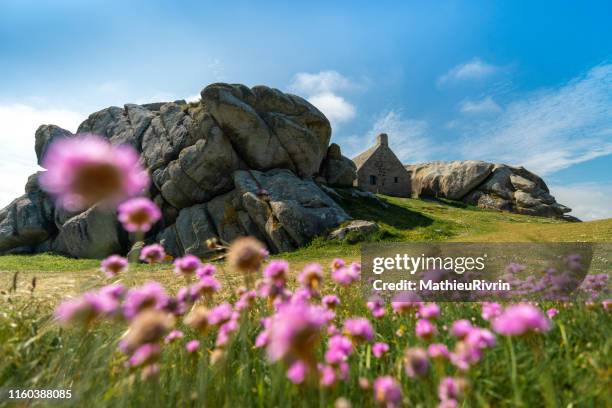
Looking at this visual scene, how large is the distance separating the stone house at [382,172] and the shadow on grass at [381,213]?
486 inches

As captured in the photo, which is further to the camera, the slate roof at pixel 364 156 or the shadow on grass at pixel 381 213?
the slate roof at pixel 364 156

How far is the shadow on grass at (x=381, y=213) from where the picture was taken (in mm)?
25141

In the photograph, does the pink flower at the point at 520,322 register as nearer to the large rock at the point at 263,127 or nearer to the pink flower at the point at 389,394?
the pink flower at the point at 389,394

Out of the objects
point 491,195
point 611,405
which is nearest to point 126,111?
point 611,405

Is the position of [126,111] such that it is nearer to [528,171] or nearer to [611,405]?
[611,405]

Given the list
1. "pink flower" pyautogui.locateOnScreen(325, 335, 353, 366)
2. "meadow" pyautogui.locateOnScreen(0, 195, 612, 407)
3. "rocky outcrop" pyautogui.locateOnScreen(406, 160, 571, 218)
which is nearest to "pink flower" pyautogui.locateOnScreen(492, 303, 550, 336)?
"meadow" pyautogui.locateOnScreen(0, 195, 612, 407)

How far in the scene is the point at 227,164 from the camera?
82.5ft

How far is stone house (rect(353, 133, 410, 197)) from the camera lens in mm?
43406

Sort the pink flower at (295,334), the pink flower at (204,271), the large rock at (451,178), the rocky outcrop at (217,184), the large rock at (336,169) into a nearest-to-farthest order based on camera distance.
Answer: the pink flower at (295,334) < the pink flower at (204,271) < the rocky outcrop at (217,184) < the large rock at (336,169) < the large rock at (451,178)

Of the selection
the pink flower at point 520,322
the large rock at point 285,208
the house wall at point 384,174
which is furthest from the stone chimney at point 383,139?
the pink flower at point 520,322

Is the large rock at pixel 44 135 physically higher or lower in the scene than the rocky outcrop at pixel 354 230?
higher

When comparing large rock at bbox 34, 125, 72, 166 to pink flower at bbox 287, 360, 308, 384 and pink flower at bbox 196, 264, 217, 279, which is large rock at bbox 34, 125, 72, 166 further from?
pink flower at bbox 287, 360, 308, 384

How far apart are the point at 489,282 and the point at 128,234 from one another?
90.0ft

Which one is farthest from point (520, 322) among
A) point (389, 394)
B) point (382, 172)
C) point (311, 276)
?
point (382, 172)
